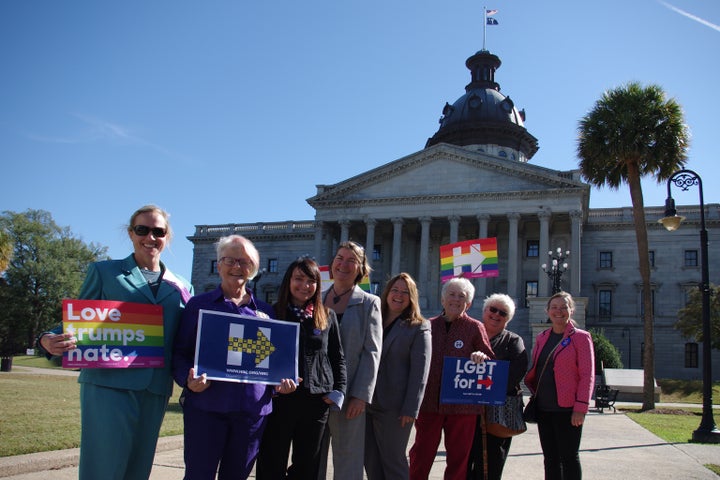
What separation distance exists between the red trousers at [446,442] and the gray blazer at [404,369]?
660mm

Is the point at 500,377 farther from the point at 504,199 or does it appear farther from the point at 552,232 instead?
the point at 552,232

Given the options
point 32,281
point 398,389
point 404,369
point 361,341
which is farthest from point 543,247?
point 32,281

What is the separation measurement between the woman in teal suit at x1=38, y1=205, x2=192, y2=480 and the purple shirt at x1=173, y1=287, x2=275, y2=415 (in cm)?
16

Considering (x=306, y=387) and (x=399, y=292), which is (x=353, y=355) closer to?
(x=306, y=387)

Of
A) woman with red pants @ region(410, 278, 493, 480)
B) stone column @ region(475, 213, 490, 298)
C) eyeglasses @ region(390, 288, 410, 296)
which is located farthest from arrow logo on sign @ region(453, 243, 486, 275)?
stone column @ region(475, 213, 490, 298)

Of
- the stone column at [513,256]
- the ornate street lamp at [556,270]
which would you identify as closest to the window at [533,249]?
the stone column at [513,256]

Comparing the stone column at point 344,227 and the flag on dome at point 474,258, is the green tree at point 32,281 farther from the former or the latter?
the flag on dome at point 474,258

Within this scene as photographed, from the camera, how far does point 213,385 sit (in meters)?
4.80

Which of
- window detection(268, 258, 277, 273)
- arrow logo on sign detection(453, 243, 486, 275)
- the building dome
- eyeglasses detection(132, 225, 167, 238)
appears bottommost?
eyeglasses detection(132, 225, 167, 238)

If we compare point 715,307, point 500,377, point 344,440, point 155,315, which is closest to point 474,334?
point 500,377

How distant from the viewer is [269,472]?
518cm

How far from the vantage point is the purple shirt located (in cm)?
475

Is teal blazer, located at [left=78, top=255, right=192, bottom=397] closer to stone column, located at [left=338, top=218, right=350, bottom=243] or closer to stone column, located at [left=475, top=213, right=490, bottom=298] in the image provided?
stone column, located at [left=475, top=213, right=490, bottom=298]

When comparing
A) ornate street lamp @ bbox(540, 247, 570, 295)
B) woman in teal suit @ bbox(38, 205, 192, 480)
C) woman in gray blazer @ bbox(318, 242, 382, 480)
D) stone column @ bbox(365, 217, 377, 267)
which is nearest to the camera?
woman in teal suit @ bbox(38, 205, 192, 480)
